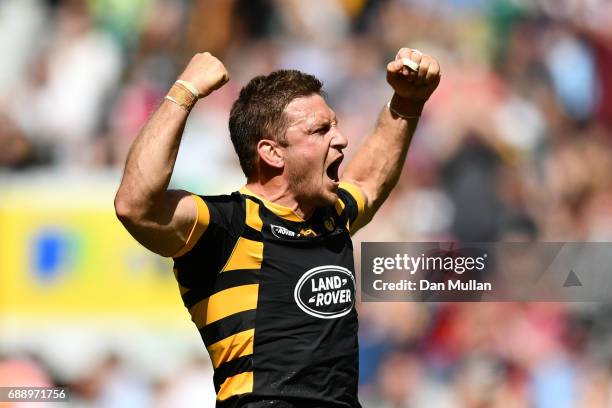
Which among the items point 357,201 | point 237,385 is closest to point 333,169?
point 357,201

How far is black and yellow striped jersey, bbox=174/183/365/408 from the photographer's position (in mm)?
3027

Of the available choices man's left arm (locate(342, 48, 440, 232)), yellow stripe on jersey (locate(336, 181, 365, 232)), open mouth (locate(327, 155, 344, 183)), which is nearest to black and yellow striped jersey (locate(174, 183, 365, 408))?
open mouth (locate(327, 155, 344, 183))

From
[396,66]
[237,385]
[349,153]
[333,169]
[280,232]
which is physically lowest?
[237,385]

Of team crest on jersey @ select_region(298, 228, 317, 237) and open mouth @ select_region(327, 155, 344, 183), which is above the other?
open mouth @ select_region(327, 155, 344, 183)

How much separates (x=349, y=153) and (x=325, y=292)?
1985 mm

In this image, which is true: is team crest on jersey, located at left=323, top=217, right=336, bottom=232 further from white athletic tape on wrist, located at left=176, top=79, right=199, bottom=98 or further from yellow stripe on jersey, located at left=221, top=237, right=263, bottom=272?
white athletic tape on wrist, located at left=176, top=79, right=199, bottom=98

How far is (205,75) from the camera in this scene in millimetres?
2980

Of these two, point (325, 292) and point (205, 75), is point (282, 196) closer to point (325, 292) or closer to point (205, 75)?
point (325, 292)

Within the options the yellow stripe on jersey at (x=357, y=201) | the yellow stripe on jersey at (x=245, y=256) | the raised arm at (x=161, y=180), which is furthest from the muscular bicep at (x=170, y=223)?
the yellow stripe on jersey at (x=357, y=201)

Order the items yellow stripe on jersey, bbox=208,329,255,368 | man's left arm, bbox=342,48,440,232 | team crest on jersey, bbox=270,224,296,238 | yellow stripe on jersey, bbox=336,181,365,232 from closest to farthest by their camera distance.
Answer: yellow stripe on jersey, bbox=208,329,255,368 → team crest on jersey, bbox=270,224,296,238 → yellow stripe on jersey, bbox=336,181,365,232 → man's left arm, bbox=342,48,440,232

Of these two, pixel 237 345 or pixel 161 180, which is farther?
pixel 237 345

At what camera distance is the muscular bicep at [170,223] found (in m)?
2.86
